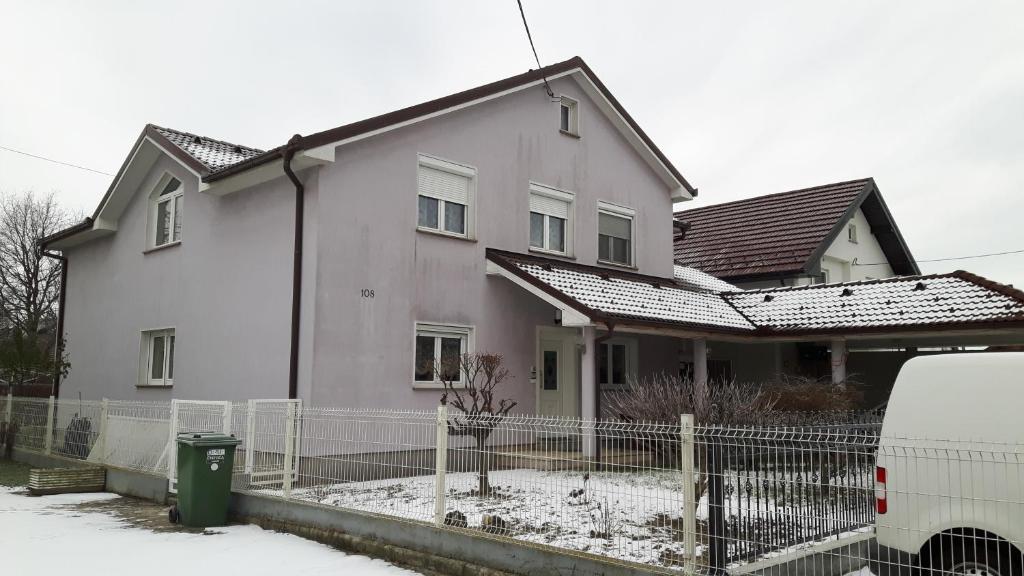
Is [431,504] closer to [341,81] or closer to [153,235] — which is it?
[341,81]

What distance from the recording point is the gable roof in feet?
75.9

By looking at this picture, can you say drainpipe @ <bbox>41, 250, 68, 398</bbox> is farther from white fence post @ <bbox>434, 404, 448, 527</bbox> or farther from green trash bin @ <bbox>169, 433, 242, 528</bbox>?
white fence post @ <bbox>434, 404, 448, 527</bbox>

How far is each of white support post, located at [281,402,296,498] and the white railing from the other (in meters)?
0.02

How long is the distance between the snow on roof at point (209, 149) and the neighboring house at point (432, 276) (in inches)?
3.3

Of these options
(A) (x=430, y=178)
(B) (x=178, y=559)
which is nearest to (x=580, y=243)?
(A) (x=430, y=178)

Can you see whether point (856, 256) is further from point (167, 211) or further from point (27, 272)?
point (27, 272)

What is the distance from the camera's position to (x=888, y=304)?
15.6 m

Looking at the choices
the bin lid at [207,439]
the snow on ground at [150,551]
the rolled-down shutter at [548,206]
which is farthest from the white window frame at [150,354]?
the rolled-down shutter at [548,206]

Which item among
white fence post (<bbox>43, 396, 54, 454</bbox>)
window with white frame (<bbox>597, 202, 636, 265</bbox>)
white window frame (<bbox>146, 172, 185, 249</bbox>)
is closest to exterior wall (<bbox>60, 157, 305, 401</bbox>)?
white window frame (<bbox>146, 172, 185, 249</bbox>)

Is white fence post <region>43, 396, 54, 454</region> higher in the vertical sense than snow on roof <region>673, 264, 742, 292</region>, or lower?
lower

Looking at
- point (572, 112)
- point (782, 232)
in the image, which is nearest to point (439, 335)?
point (572, 112)

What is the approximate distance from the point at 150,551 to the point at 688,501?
547 cm

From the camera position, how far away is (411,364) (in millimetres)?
13195

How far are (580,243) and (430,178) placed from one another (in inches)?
152
